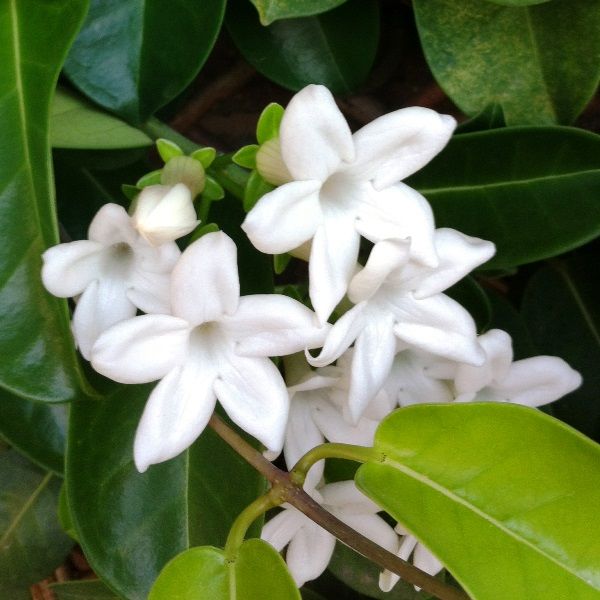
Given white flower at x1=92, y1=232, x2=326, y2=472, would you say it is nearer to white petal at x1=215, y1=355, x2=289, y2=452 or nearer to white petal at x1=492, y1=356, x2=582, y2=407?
white petal at x1=215, y1=355, x2=289, y2=452

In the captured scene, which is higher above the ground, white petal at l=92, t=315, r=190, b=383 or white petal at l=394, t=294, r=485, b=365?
white petal at l=92, t=315, r=190, b=383

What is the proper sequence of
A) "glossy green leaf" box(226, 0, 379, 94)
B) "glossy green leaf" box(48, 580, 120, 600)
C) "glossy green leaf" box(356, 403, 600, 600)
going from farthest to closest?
"glossy green leaf" box(48, 580, 120, 600)
"glossy green leaf" box(226, 0, 379, 94)
"glossy green leaf" box(356, 403, 600, 600)

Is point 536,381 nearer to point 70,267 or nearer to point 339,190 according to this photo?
point 339,190

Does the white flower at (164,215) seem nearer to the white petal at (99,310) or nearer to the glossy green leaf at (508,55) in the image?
the white petal at (99,310)

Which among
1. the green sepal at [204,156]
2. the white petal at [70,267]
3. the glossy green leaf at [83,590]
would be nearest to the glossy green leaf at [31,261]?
the white petal at [70,267]

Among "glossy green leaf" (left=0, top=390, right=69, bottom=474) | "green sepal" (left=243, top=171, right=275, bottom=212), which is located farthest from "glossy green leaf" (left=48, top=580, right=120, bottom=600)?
"green sepal" (left=243, top=171, right=275, bottom=212)

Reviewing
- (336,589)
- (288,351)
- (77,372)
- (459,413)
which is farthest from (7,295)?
(336,589)
